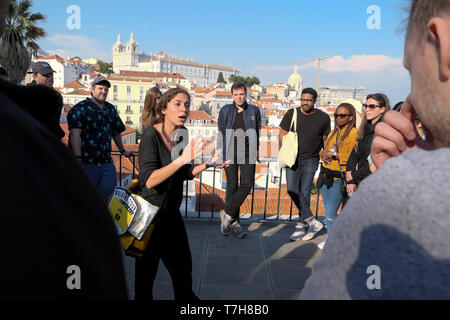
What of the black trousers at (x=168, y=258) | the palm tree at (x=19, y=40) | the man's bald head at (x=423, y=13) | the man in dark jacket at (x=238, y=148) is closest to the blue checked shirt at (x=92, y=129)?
the man in dark jacket at (x=238, y=148)

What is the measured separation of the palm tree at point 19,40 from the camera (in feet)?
47.2

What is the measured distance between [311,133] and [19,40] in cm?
1545

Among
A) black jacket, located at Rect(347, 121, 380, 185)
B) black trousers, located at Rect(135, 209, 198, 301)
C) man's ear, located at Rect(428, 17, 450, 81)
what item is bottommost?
black trousers, located at Rect(135, 209, 198, 301)

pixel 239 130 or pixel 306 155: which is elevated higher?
pixel 239 130

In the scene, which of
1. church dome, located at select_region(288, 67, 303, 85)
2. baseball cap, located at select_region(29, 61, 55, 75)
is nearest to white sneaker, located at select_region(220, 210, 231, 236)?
baseball cap, located at select_region(29, 61, 55, 75)

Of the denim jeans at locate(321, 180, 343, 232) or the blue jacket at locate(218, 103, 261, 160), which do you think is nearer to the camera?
the denim jeans at locate(321, 180, 343, 232)

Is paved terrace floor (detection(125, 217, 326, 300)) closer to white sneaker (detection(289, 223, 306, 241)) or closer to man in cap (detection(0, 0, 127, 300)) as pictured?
white sneaker (detection(289, 223, 306, 241))

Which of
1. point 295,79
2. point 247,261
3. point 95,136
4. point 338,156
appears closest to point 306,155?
point 338,156

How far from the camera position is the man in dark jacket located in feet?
17.3

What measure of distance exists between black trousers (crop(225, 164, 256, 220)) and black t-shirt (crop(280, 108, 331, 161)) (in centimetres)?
80

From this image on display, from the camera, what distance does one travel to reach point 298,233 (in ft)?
17.2

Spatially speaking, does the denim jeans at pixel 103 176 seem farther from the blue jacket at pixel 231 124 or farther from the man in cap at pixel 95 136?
the blue jacket at pixel 231 124

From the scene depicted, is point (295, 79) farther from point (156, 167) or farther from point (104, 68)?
point (156, 167)
